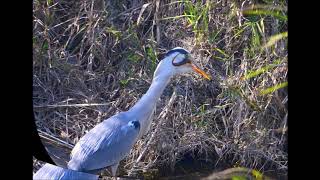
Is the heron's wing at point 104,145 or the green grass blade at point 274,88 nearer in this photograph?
the green grass blade at point 274,88

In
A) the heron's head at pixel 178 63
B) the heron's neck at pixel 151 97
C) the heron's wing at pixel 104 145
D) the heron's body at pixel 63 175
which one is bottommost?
the heron's body at pixel 63 175

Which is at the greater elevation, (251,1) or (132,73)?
(251,1)

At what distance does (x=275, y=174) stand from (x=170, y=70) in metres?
0.37

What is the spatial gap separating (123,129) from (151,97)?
127mm

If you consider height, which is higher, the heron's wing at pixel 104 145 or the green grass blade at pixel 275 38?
the green grass blade at pixel 275 38

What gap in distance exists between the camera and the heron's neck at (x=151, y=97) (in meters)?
1.46

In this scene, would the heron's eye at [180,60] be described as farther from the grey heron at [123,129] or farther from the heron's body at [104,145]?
the heron's body at [104,145]

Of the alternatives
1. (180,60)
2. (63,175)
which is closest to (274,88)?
(180,60)

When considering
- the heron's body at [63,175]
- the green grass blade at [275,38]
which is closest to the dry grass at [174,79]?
the green grass blade at [275,38]

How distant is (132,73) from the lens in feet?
4.80

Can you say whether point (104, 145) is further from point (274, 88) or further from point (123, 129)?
point (274, 88)
